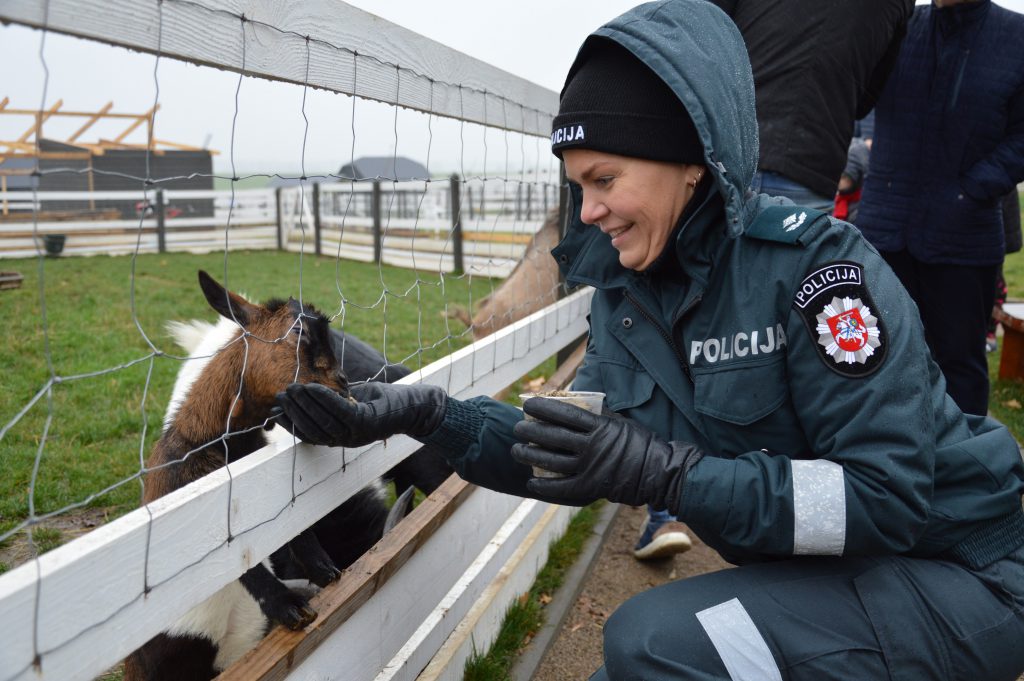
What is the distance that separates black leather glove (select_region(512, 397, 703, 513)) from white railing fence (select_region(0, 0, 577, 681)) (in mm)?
551

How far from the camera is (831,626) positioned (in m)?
1.54

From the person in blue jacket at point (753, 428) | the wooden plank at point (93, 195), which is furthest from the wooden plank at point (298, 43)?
the wooden plank at point (93, 195)

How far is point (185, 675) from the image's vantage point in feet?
7.11

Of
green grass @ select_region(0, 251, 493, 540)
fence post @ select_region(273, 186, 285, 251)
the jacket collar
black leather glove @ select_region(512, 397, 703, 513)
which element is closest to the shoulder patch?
black leather glove @ select_region(512, 397, 703, 513)

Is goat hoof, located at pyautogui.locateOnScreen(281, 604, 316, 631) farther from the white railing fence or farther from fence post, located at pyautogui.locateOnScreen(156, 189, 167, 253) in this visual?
fence post, located at pyautogui.locateOnScreen(156, 189, 167, 253)

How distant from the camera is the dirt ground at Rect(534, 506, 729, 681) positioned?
9.50 ft

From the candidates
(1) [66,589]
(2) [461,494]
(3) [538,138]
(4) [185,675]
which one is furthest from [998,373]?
(1) [66,589]

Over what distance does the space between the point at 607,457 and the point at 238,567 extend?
0.77m

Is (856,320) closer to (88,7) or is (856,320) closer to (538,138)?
(88,7)

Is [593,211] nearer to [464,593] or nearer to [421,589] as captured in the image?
[421,589]

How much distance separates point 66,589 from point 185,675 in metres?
1.16

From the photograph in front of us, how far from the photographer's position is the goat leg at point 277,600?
1.80m

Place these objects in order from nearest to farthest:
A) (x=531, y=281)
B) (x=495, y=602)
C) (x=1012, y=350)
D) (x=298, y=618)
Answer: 1. (x=298, y=618)
2. (x=495, y=602)
3. (x=1012, y=350)
4. (x=531, y=281)

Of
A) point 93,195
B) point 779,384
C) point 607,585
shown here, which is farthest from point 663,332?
point 93,195
